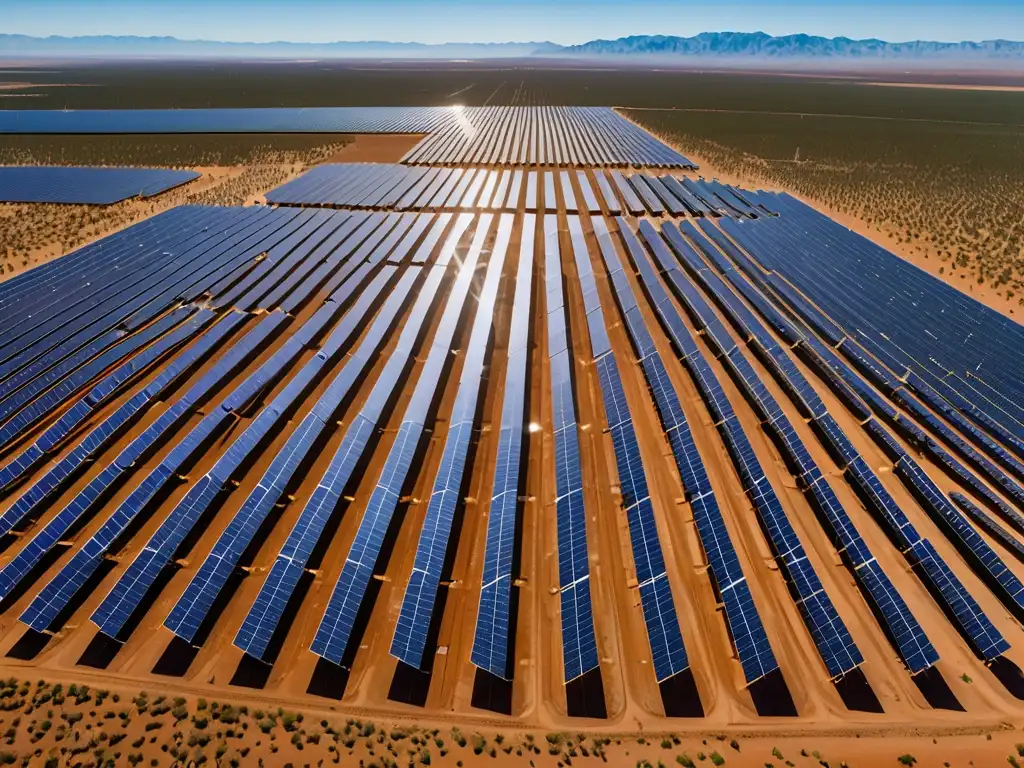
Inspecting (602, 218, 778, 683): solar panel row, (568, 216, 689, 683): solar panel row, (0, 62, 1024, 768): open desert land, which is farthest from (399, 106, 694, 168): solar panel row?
(568, 216, 689, 683): solar panel row

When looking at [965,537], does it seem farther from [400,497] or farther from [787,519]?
[400,497]

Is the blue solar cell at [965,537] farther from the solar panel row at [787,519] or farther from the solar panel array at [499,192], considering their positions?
the solar panel array at [499,192]

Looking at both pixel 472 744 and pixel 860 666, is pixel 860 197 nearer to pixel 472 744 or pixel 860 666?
pixel 860 666

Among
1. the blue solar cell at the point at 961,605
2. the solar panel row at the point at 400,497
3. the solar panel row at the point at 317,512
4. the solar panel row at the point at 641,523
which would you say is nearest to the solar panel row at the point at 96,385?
the solar panel row at the point at 317,512

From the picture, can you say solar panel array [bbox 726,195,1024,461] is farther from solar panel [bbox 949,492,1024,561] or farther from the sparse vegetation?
the sparse vegetation

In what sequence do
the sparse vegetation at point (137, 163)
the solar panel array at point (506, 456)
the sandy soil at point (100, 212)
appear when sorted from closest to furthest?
the solar panel array at point (506, 456)
the sandy soil at point (100, 212)
the sparse vegetation at point (137, 163)
